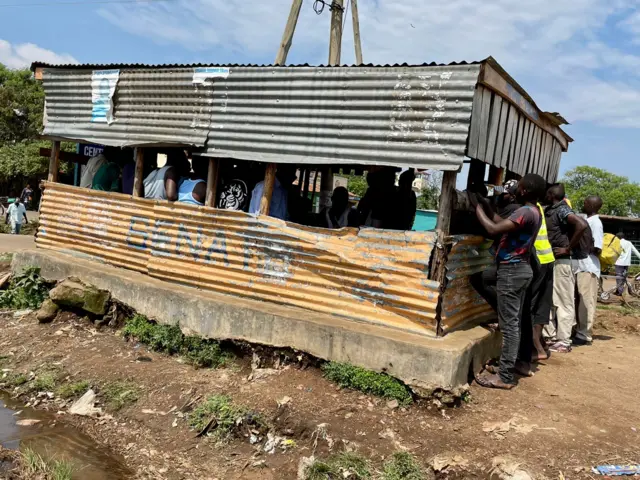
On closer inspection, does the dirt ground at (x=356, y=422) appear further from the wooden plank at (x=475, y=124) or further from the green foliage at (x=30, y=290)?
the wooden plank at (x=475, y=124)

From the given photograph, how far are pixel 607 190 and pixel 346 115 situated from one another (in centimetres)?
5489

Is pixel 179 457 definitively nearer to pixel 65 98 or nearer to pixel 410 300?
pixel 410 300

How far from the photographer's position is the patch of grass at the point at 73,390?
16.5 ft

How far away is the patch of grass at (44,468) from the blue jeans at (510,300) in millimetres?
3718

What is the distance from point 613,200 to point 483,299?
51.1 meters

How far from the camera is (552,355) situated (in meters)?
5.99

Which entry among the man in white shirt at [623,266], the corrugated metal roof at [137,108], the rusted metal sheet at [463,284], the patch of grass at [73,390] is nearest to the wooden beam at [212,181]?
the corrugated metal roof at [137,108]

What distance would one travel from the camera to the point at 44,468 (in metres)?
3.78

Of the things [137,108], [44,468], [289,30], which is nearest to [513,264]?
[44,468]

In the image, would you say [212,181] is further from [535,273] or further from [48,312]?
[535,273]

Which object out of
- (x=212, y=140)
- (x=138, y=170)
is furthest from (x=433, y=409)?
(x=138, y=170)

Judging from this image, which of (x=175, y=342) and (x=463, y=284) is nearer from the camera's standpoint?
(x=463, y=284)

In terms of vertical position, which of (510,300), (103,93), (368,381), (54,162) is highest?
(103,93)

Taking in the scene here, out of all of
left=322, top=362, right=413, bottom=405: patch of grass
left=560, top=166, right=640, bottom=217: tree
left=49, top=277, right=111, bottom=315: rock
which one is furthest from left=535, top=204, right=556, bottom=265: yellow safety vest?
left=560, top=166, right=640, bottom=217: tree
